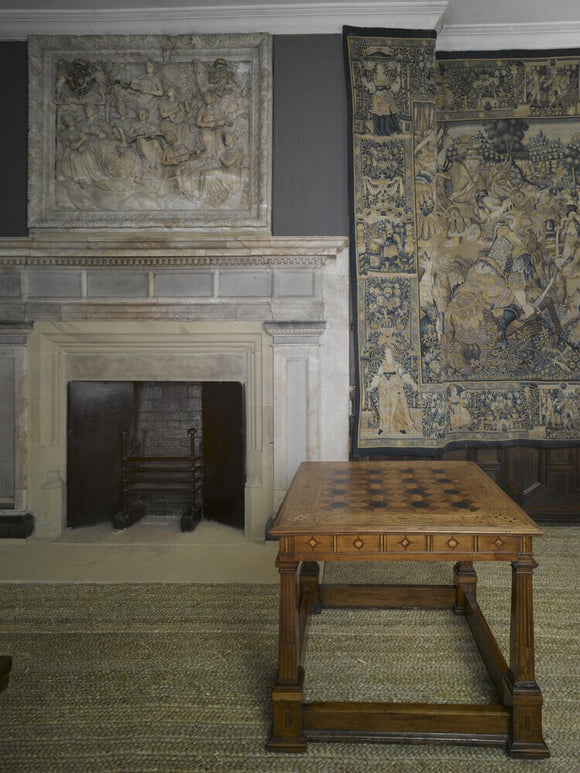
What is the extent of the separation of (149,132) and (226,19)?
100 centimetres

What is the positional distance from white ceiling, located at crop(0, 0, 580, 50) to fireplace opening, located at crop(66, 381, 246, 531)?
267cm

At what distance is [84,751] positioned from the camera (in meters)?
1.78

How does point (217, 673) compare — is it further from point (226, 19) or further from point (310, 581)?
point (226, 19)

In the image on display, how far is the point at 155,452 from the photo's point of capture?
4.68 metres

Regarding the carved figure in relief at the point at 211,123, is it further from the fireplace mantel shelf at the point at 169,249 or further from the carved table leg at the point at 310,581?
the carved table leg at the point at 310,581

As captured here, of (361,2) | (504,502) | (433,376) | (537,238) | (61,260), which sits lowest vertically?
(504,502)

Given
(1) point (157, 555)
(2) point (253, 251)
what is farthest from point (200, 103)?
(1) point (157, 555)

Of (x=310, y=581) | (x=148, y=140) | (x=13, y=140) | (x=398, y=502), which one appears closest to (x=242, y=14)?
(x=148, y=140)

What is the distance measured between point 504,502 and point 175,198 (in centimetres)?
317

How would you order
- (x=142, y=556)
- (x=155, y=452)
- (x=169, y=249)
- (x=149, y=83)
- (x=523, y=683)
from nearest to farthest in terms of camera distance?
1. (x=523, y=683)
2. (x=142, y=556)
3. (x=169, y=249)
4. (x=149, y=83)
5. (x=155, y=452)

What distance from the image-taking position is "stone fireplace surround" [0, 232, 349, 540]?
3.96 m

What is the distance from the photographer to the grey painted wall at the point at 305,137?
13.2ft

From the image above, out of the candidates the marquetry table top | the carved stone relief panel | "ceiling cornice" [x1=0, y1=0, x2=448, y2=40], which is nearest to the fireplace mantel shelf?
the carved stone relief panel

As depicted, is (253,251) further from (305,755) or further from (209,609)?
(305,755)
